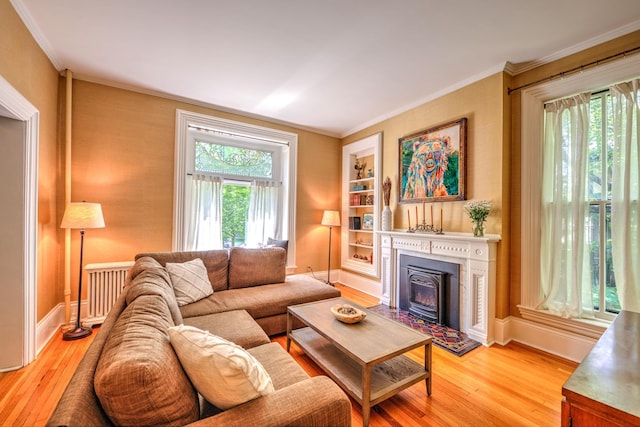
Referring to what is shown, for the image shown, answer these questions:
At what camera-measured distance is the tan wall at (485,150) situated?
8.66ft

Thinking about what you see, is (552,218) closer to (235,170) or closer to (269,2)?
(269,2)

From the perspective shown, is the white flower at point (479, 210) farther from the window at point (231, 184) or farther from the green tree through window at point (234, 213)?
the green tree through window at point (234, 213)

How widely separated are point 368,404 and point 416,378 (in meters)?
0.43

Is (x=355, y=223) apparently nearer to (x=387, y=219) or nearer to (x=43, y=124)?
(x=387, y=219)

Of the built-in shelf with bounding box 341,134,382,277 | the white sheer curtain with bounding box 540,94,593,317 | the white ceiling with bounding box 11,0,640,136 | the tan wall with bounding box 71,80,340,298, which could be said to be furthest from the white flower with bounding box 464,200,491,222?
the tan wall with bounding box 71,80,340,298

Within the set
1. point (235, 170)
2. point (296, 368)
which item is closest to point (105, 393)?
point (296, 368)

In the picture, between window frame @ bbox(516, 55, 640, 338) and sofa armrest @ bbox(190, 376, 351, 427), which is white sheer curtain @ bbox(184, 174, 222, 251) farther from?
window frame @ bbox(516, 55, 640, 338)

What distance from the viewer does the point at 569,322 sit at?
230 centimetres

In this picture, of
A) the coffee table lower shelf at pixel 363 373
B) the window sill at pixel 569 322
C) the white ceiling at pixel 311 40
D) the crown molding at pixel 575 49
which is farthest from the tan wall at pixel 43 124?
the window sill at pixel 569 322

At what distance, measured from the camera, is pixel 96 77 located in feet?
9.65

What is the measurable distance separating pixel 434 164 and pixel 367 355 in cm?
250

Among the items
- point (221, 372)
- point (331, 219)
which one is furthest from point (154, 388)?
Result: point (331, 219)

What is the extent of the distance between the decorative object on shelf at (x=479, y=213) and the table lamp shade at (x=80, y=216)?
374 centimetres

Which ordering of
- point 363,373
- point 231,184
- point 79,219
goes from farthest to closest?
point 231,184 < point 79,219 < point 363,373
